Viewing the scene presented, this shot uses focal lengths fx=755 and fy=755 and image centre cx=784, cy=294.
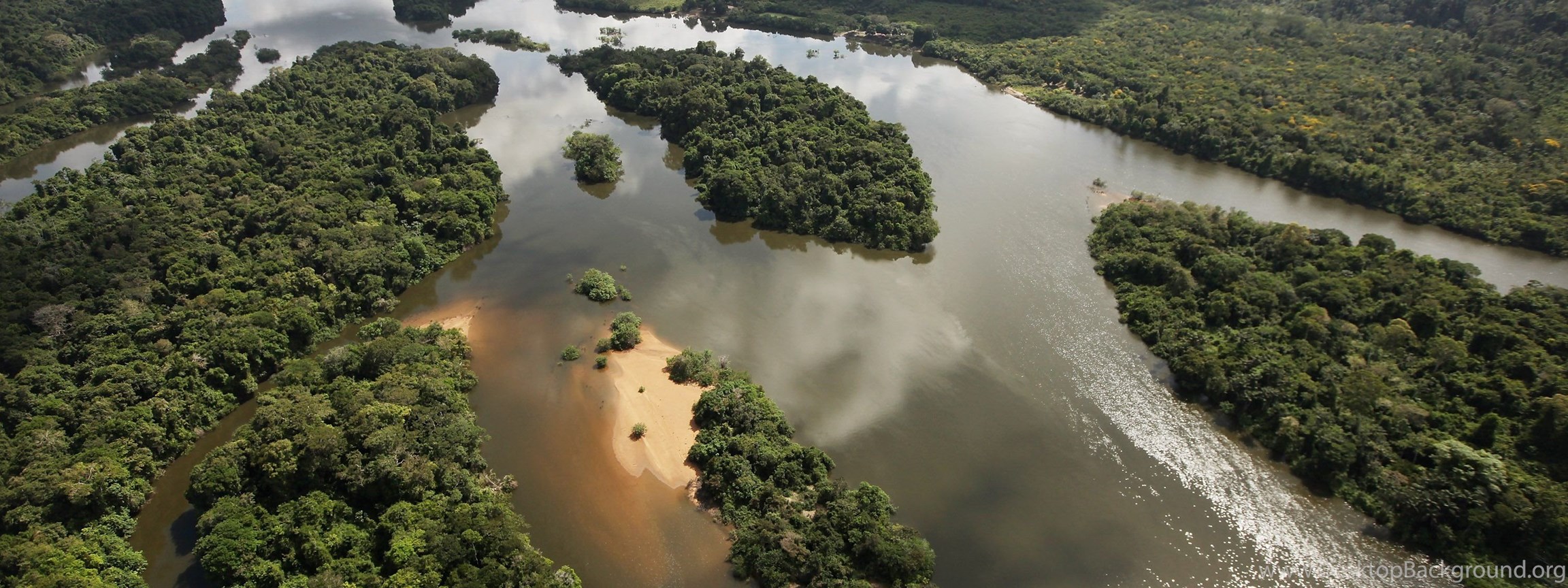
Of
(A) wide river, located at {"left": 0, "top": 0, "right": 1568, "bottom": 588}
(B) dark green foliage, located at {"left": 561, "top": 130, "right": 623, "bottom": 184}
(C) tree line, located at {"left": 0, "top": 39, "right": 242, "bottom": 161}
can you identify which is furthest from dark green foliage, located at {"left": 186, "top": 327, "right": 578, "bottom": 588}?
(C) tree line, located at {"left": 0, "top": 39, "right": 242, "bottom": 161}

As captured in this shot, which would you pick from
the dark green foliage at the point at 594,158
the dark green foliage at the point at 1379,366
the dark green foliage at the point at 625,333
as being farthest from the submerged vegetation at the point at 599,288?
the dark green foliage at the point at 1379,366

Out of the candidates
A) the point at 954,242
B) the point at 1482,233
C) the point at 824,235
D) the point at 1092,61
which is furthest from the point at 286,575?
the point at 1092,61

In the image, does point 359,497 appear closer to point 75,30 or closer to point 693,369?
point 693,369

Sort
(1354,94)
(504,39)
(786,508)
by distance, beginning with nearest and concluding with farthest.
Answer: (786,508)
(1354,94)
(504,39)

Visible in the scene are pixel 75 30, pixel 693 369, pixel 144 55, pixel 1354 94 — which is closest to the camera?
pixel 693 369

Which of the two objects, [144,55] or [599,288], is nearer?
[599,288]

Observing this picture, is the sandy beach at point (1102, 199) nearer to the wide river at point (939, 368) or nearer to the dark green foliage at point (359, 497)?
the wide river at point (939, 368)

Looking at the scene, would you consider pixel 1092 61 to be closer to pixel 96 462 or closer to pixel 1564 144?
pixel 1564 144

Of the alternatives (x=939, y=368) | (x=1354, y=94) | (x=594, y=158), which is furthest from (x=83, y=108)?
(x=1354, y=94)
